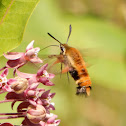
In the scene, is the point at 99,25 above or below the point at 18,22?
above

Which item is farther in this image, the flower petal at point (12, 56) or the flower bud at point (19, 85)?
the flower petal at point (12, 56)

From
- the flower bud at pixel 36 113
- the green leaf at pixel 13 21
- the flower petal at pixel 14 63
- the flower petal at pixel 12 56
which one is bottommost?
the flower bud at pixel 36 113

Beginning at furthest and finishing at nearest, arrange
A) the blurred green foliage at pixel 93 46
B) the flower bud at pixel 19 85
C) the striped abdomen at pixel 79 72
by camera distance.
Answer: the blurred green foliage at pixel 93 46, the striped abdomen at pixel 79 72, the flower bud at pixel 19 85

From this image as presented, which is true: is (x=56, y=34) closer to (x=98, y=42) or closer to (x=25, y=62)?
(x=98, y=42)

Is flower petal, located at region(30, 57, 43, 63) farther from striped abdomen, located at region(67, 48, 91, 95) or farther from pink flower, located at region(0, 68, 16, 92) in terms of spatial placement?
striped abdomen, located at region(67, 48, 91, 95)

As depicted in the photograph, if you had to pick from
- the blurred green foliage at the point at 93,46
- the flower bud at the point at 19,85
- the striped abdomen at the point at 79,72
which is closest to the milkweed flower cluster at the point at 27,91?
the flower bud at the point at 19,85

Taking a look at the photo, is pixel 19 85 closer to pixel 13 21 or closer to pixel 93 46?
pixel 13 21

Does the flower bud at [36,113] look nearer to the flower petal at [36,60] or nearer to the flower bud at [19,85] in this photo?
the flower bud at [19,85]

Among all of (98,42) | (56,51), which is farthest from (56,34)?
(56,51)

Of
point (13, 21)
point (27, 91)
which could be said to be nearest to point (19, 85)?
point (27, 91)
